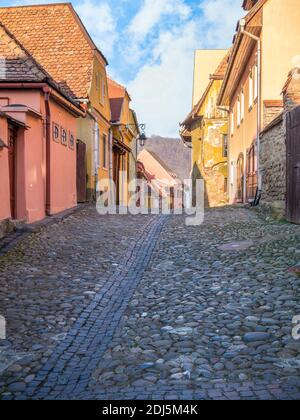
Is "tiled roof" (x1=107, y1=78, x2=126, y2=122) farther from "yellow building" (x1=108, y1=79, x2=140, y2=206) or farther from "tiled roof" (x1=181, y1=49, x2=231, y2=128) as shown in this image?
"tiled roof" (x1=181, y1=49, x2=231, y2=128)

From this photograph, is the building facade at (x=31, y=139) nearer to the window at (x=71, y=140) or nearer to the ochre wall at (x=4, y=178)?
the ochre wall at (x=4, y=178)

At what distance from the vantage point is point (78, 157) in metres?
18.7

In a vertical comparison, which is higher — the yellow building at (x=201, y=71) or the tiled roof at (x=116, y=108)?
the yellow building at (x=201, y=71)

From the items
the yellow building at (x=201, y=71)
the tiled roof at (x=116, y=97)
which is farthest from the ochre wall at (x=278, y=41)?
the yellow building at (x=201, y=71)

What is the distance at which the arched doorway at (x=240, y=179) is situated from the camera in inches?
831

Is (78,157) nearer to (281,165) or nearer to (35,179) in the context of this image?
(35,179)

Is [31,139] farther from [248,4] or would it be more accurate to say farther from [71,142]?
[248,4]

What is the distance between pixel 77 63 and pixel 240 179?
8209mm

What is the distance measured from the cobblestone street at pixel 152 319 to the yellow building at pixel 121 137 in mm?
17983

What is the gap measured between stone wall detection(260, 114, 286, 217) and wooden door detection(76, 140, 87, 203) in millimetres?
6697

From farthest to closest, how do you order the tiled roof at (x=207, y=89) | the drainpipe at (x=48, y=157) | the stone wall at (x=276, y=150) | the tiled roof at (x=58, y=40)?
the tiled roof at (x=207, y=89), the tiled roof at (x=58, y=40), the drainpipe at (x=48, y=157), the stone wall at (x=276, y=150)

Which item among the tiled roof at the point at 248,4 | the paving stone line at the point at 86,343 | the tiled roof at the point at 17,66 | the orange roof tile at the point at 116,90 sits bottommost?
the paving stone line at the point at 86,343

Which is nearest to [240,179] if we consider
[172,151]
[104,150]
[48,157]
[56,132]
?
[104,150]
